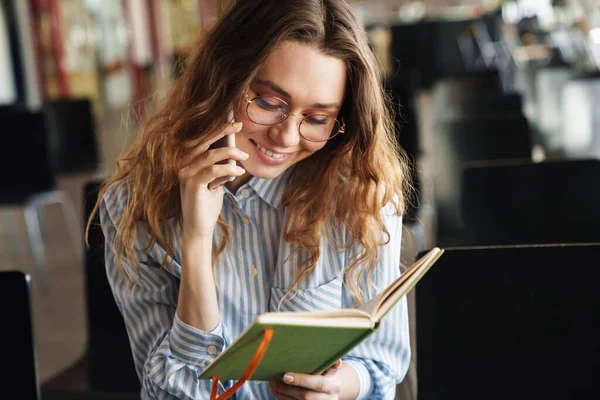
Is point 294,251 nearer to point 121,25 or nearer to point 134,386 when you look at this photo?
point 134,386

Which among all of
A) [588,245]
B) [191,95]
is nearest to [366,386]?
[588,245]

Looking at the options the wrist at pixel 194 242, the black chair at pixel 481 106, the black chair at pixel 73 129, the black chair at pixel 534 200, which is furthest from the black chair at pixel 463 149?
the black chair at pixel 73 129

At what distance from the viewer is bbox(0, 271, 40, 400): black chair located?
129 cm

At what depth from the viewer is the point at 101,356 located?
1878 millimetres

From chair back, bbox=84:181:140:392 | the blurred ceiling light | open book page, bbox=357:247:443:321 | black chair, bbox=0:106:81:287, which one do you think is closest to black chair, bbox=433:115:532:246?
chair back, bbox=84:181:140:392

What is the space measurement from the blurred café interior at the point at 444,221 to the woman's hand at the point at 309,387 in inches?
9.6

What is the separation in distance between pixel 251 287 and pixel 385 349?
0.26 m

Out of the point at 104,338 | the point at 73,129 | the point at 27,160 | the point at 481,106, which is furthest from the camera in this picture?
the point at 73,129

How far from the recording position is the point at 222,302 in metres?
1.32

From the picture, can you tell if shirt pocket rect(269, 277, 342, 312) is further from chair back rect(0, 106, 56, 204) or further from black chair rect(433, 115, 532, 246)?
chair back rect(0, 106, 56, 204)

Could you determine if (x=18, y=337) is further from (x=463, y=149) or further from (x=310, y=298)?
(x=463, y=149)

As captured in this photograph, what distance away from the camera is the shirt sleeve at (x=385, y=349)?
127 cm

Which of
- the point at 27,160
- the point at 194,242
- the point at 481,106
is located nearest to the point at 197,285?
the point at 194,242

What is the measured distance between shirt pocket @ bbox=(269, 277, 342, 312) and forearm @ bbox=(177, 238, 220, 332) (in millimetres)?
136
